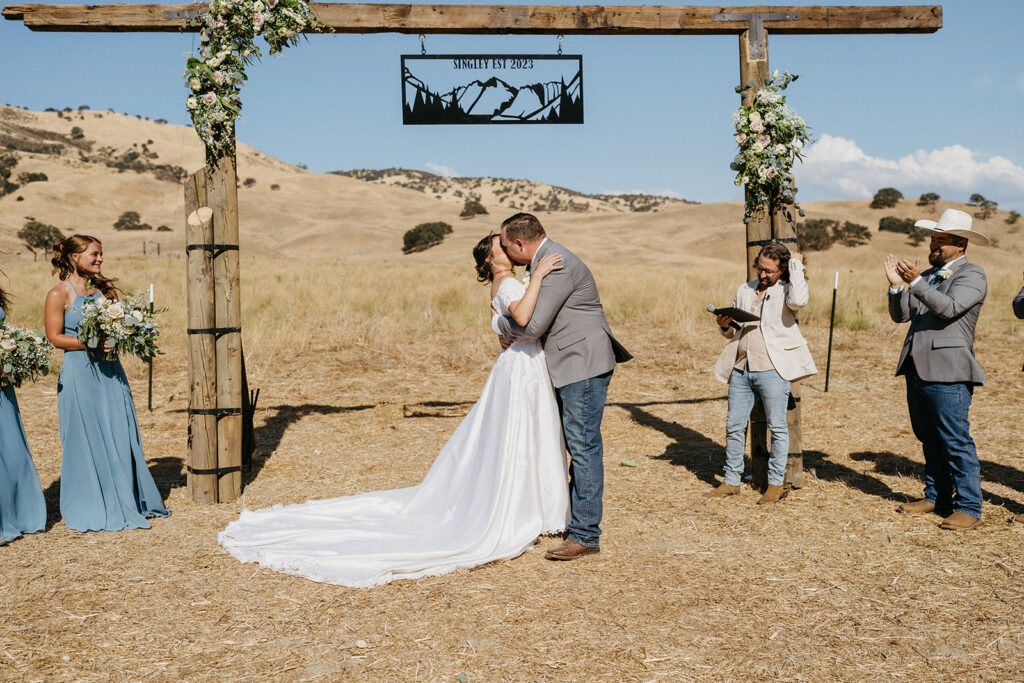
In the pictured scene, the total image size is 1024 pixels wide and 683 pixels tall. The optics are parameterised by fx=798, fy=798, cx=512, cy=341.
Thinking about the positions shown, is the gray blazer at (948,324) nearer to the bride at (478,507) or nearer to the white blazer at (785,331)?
the white blazer at (785,331)

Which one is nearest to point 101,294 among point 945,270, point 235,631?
point 235,631

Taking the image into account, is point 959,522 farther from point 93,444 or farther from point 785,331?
point 93,444

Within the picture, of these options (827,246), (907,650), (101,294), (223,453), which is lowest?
(907,650)


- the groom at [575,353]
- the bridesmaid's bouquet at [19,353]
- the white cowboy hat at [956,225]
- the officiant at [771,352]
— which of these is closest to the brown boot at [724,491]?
the officiant at [771,352]

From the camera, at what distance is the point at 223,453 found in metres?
7.05

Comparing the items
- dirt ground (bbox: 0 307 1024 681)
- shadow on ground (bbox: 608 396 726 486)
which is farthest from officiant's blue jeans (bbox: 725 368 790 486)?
shadow on ground (bbox: 608 396 726 486)

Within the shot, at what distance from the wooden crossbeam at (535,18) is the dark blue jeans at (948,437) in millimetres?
3673

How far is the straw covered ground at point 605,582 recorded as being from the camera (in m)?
4.12

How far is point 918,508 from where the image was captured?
6492mm

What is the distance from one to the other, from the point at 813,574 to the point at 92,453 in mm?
5433

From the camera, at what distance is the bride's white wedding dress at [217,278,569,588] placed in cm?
553

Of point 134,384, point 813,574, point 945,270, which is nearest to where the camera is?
point 813,574

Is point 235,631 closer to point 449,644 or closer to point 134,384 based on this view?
A: point 449,644

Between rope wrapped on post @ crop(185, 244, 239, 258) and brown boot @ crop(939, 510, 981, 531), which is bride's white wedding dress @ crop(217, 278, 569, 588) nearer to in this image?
rope wrapped on post @ crop(185, 244, 239, 258)
